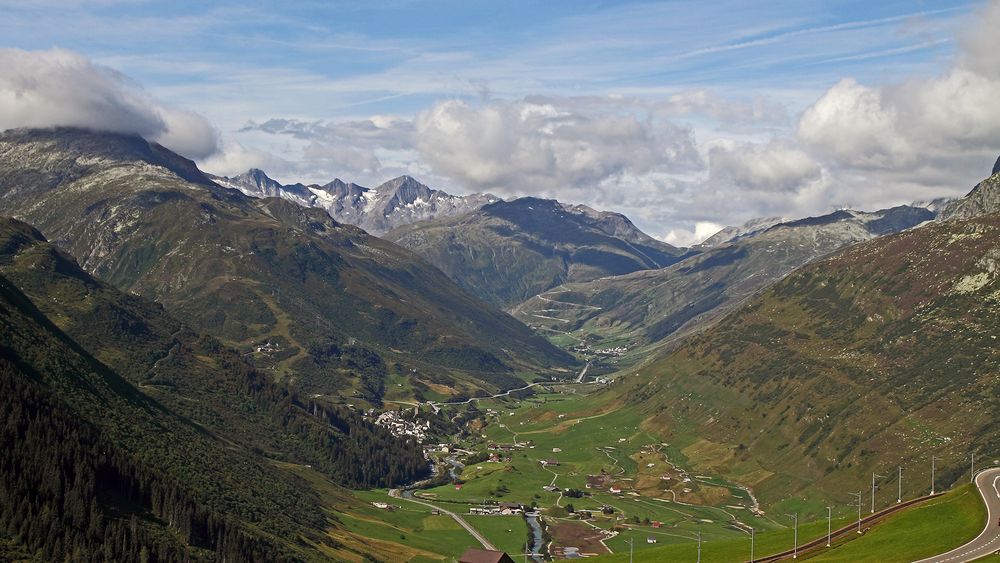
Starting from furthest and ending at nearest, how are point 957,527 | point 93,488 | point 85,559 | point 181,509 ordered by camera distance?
point 181,509
point 93,488
point 85,559
point 957,527

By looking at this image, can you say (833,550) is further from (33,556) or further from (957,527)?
(33,556)

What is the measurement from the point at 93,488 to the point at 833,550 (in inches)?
5382

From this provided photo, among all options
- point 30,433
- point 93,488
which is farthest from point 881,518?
point 30,433

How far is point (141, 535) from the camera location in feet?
589

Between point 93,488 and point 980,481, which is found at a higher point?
point 980,481

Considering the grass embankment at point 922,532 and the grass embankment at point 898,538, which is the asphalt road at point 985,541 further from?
the grass embankment at point 898,538

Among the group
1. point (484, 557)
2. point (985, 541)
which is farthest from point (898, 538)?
point (484, 557)

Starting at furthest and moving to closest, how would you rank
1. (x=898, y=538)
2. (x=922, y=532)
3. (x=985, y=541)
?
1. (x=898, y=538)
2. (x=922, y=532)
3. (x=985, y=541)

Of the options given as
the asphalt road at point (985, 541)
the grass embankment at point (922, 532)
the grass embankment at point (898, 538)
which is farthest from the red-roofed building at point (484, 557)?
the asphalt road at point (985, 541)

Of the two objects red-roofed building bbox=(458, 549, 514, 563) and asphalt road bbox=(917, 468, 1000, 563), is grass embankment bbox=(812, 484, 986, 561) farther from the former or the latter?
red-roofed building bbox=(458, 549, 514, 563)

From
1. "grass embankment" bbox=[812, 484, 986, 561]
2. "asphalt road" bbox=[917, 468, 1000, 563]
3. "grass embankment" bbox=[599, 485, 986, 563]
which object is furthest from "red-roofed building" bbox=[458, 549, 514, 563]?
"asphalt road" bbox=[917, 468, 1000, 563]

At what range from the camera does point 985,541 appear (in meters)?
124

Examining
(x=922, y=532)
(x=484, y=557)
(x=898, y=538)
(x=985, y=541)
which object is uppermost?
(x=985, y=541)

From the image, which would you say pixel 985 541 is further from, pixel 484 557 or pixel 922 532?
pixel 484 557
